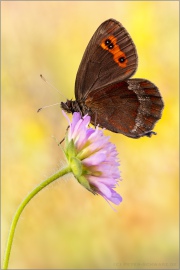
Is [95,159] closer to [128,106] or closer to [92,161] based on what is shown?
[92,161]

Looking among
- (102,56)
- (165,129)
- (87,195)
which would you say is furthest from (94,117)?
(165,129)

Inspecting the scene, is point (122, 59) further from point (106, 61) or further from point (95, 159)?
point (95, 159)

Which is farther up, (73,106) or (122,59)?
(122,59)

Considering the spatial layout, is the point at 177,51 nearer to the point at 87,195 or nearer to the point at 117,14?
the point at 117,14

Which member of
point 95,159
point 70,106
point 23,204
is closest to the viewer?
point 23,204

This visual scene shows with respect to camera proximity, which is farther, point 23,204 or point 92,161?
point 92,161

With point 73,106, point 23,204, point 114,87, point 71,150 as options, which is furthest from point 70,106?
point 23,204

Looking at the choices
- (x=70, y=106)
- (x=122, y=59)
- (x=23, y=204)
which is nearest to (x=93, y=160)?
(x=23, y=204)

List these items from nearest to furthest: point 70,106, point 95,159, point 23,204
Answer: point 23,204
point 95,159
point 70,106
